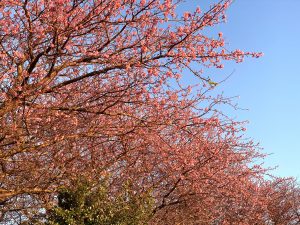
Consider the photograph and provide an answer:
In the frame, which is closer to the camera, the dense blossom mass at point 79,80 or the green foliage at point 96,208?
the dense blossom mass at point 79,80

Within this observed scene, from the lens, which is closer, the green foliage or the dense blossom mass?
the dense blossom mass

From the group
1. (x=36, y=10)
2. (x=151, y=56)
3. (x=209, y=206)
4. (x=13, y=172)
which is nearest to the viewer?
(x=36, y=10)

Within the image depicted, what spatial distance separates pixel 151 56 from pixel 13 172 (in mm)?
3718

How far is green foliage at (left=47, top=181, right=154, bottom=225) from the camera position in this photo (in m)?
9.65

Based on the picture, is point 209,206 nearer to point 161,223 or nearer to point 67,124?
point 161,223

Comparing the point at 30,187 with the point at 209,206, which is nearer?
the point at 30,187

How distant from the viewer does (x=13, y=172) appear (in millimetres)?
8156

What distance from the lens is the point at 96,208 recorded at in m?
9.93

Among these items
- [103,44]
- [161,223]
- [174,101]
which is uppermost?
[103,44]

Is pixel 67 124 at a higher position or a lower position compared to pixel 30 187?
higher

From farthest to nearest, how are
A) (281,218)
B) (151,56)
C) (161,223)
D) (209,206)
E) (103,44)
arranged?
(281,218)
(209,206)
(161,223)
(103,44)
(151,56)

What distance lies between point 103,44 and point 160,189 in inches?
268

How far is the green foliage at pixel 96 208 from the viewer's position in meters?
9.65

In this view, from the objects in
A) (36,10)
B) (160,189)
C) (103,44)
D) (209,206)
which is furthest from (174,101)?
(209,206)
